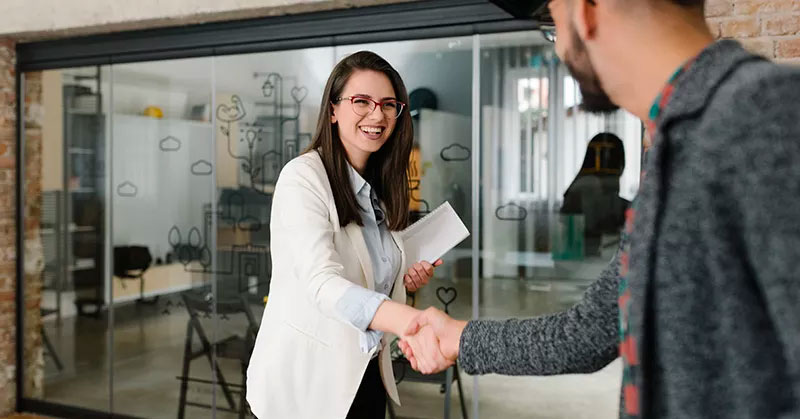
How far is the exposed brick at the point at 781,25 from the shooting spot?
2.31m

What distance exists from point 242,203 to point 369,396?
5.50 ft

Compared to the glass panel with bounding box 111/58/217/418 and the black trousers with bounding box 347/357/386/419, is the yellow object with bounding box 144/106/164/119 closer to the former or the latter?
the glass panel with bounding box 111/58/217/418

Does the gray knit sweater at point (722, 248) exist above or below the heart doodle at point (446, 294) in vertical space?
above

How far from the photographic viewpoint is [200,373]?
3.58 metres

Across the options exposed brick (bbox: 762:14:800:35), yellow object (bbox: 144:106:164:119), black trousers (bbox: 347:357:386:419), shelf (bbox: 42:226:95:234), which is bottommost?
black trousers (bbox: 347:357:386:419)

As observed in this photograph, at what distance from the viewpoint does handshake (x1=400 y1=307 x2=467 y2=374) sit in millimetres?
1523

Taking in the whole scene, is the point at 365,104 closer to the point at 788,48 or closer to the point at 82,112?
the point at 788,48

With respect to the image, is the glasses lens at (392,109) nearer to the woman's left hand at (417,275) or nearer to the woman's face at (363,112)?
the woman's face at (363,112)

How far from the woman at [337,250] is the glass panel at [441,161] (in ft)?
3.11

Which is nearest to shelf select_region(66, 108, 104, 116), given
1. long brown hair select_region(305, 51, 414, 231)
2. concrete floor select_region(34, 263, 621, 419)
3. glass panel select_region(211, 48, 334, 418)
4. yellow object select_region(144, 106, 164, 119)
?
yellow object select_region(144, 106, 164, 119)


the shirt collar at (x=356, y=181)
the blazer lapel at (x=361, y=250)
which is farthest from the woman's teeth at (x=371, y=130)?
the blazer lapel at (x=361, y=250)

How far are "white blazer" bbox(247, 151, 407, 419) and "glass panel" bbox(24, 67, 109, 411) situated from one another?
2.32 meters

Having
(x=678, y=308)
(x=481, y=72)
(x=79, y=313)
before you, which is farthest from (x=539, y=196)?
(x=79, y=313)

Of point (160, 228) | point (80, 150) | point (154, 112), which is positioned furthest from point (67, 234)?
point (154, 112)
